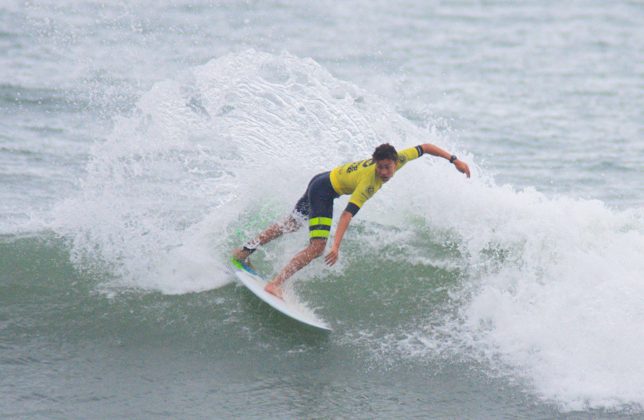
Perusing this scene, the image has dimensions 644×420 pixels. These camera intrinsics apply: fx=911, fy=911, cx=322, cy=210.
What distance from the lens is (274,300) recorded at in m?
8.54

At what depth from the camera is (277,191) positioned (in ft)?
33.6

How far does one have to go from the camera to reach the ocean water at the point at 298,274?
24.9 ft

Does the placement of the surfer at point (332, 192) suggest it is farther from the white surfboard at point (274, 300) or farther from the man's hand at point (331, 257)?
the man's hand at point (331, 257)

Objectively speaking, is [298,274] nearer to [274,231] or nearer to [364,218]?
[274,231]

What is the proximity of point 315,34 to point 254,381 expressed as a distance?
53.8ft

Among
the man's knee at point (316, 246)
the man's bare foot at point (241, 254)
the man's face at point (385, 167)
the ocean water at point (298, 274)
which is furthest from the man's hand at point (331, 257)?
the man's bare foot at point (241, 254)

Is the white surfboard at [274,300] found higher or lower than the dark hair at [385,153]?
lower

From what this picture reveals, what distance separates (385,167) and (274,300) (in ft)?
5.44

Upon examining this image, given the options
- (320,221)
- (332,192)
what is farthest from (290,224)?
(332,192)

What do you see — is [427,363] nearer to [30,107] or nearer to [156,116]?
[156,116]

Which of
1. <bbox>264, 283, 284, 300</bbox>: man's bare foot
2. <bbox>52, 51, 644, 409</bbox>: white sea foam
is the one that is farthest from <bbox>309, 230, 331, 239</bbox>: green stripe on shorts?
<bbox>52, 51, 644, 409</bbox>: white sea foam

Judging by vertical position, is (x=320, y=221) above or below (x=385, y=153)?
below

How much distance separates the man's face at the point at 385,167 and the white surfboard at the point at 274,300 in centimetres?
151

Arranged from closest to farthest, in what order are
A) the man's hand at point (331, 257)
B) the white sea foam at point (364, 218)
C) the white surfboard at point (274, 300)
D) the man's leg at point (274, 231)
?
the man's hand at point (331, 257) → the white sea foam at point (364, 218) → the white surfboard at point (274, 300) → the man's leg at point (274, 231)
